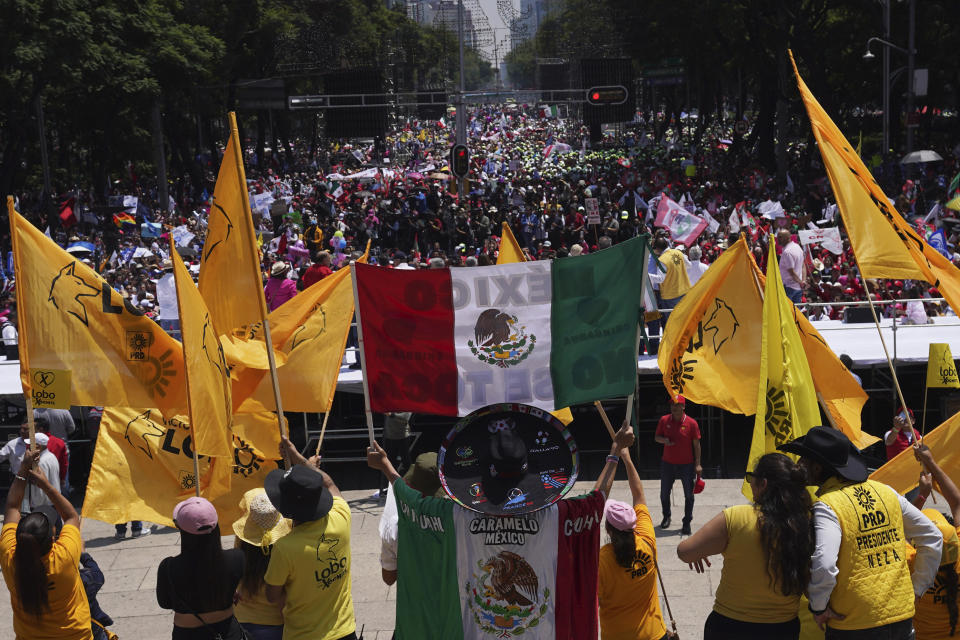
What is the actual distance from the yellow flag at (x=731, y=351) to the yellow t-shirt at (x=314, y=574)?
3.20 metres

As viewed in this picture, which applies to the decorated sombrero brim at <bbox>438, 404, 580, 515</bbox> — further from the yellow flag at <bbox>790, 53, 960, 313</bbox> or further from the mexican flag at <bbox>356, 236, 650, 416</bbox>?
the yellow flag at <bbox>790, 53, 960, 313</bbox>

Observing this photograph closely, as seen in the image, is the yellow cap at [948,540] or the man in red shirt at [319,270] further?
the man in red shirt at [319,270]

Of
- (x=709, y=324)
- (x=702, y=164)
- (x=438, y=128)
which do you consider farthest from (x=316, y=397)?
(x=438, y=128)

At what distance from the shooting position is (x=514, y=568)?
4328mm

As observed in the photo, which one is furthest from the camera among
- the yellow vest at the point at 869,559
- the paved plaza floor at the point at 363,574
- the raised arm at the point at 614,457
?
the paved plaza floor at the point at 363,574

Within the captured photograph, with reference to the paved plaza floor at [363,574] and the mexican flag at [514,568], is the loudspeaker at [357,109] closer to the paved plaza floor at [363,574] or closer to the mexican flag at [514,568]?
the paved plaza floor at [363,574]

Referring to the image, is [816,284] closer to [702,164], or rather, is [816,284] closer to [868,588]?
[868,588]

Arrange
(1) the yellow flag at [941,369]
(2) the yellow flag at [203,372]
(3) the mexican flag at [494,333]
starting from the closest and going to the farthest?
(3) the mexican flag at [494,333] → (2) the yellow flag at [203,372] → (1) the yellow flag at [941,369]

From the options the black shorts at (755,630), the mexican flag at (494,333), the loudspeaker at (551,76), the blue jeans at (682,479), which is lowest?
the blue jeans at (682,479)

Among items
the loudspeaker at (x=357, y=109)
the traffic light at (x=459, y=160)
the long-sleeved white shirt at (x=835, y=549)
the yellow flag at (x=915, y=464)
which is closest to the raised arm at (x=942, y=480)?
the long-sleeved white shirt at (x=835, y=549)

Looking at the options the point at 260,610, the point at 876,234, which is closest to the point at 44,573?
the point at 260,610

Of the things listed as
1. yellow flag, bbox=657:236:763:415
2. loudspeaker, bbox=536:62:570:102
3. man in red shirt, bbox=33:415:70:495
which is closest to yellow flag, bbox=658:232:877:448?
yellow flag, bbox=657:236:763:415

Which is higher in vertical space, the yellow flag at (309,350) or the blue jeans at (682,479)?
the yellow flag at (309,350)

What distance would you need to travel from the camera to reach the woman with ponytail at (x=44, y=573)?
4.85 m
